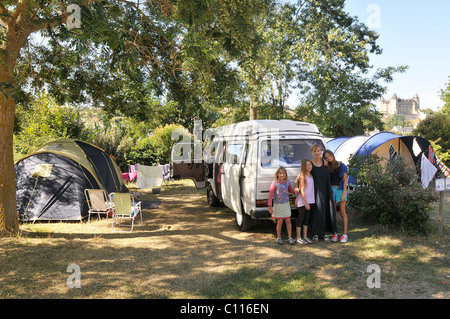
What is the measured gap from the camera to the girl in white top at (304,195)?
6480 millimetres

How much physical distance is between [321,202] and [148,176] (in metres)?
11.1

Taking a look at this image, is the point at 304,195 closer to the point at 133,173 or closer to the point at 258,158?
the point at 258,158

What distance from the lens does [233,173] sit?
7699 mm

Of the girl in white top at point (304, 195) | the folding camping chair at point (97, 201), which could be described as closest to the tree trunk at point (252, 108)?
the folding camping chair at point (97, 201)

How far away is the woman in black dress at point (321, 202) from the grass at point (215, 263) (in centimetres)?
34

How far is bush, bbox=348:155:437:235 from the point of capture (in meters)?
6.84

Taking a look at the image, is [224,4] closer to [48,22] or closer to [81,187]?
[48,22]

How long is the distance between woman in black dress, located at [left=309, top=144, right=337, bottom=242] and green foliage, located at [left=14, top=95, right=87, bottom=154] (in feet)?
39.4

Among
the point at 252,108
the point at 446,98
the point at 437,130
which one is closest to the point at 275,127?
the point at 252,108

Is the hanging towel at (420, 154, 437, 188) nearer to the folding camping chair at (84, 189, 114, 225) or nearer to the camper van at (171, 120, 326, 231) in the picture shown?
the camper van at (171, 120, 326, 231)

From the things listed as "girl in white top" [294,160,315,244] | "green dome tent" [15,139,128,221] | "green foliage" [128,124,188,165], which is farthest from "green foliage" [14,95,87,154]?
"girl in white top" [294,160,315,244]

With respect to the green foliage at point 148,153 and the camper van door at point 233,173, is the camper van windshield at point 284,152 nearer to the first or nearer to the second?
the camper van door at point 233,173
